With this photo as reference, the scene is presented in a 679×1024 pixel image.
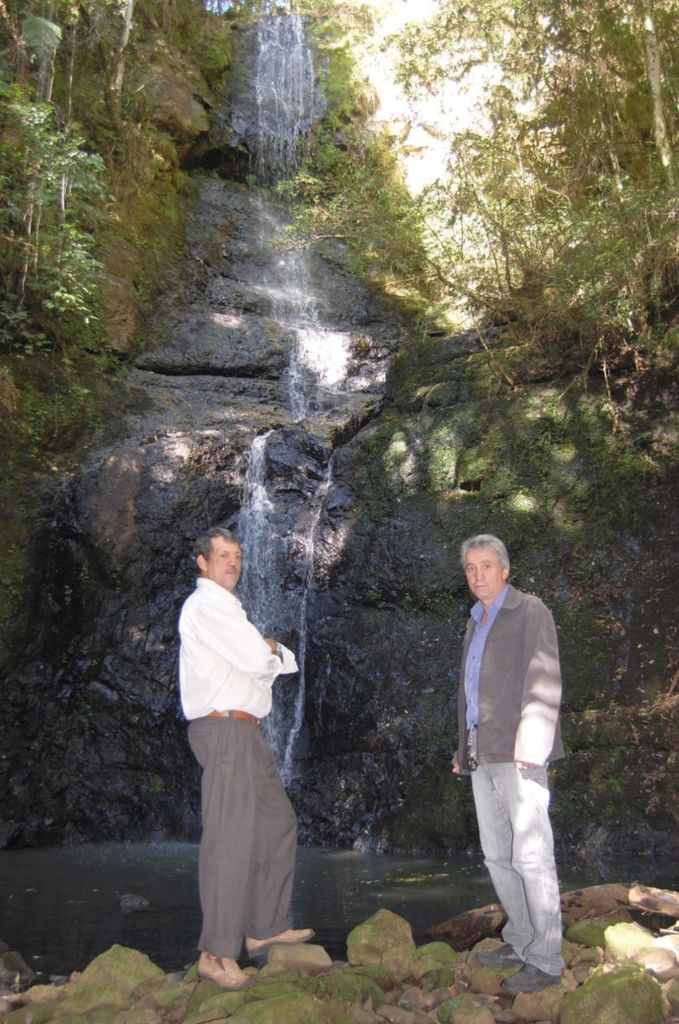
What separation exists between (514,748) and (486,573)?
696mm

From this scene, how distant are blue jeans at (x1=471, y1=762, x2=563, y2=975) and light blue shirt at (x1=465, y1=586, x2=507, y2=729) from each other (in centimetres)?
24

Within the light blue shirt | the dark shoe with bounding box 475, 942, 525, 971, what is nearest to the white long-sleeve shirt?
the light blue shirt

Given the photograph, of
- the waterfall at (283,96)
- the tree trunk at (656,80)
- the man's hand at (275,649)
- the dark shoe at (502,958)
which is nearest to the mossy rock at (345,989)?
the dark shoe at (502,958)

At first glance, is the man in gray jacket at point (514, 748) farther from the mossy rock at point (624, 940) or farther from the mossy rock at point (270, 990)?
the mossy rock at point (270, 990)

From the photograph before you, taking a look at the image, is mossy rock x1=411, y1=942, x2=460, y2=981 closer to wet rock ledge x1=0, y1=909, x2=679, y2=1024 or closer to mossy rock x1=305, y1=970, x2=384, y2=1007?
wet rock ledge x1=0, y1=909, x2=679, y2=1024

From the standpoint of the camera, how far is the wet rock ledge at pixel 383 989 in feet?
9.27

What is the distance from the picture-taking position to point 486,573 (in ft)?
11.2

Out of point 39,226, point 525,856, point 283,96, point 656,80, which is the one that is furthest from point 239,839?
point 283,96

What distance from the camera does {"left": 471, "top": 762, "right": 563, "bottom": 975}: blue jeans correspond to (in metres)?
3.07

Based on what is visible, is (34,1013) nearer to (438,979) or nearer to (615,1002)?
(438,979)

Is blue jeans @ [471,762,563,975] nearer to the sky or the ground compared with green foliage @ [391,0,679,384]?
nearer to the ground

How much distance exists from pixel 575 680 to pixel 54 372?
23.1 ft

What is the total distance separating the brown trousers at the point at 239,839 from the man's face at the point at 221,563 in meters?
0.58

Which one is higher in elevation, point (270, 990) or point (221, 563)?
point (221, 563)
